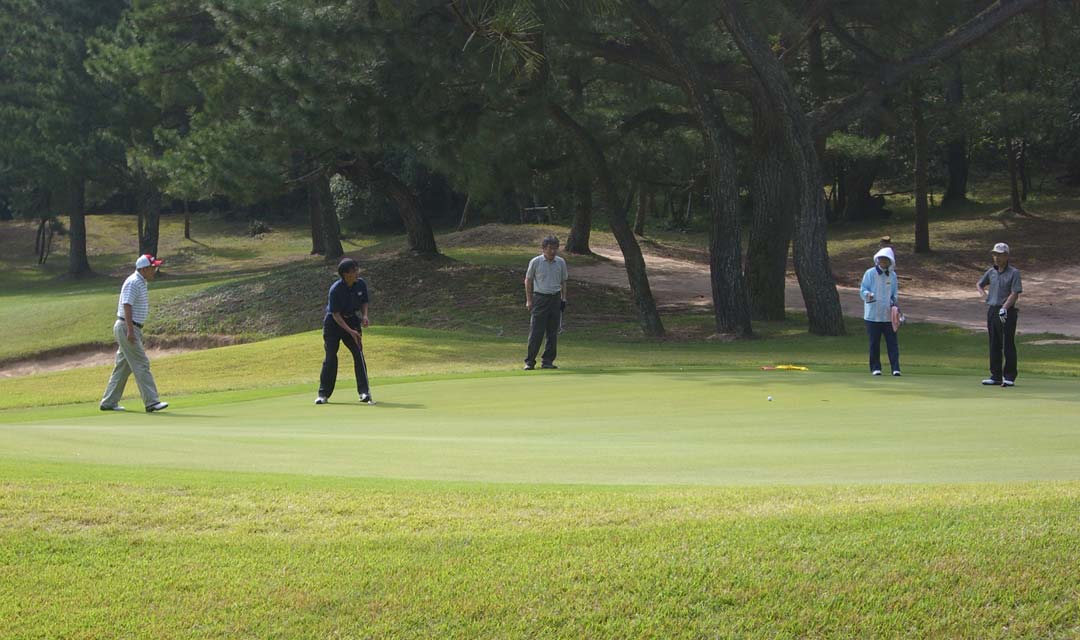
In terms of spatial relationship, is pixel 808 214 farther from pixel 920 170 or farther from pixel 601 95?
pixel 920 170

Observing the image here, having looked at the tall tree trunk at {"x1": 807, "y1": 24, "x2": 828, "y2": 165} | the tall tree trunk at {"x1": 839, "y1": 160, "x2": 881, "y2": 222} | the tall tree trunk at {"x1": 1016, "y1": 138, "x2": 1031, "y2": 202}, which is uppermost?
the tall tree trunk at {"x1": 807, "y1": 24, "x2": 828, "y2": 165}

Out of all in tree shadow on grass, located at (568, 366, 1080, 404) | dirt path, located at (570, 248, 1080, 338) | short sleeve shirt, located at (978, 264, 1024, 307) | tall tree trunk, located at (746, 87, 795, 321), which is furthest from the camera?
dirt path, located at (570, 248, 1080, 338)

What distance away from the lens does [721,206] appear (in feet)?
93.6

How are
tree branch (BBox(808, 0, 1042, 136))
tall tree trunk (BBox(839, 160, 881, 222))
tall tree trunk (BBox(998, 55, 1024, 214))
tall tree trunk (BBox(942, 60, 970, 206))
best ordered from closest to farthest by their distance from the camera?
tree branch (BBox(808, 0, 1042, 136)) → tall tree trunk (BBox(998, 55, 1024, 214)) → tall tree trunk (BBox(942, 60, 970, 206)) → tall tree trunk (BBox(839, 160, 881, 222))

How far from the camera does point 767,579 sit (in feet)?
17.9

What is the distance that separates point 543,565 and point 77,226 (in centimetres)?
5524

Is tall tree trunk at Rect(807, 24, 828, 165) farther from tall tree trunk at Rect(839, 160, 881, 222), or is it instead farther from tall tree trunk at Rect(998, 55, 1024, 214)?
tall tree trunk at Rect(839, 160, 881, 222)

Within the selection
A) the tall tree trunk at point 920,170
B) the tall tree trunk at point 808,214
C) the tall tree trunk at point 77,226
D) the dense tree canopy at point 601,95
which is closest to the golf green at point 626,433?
the dense tree canopy at point 601,95

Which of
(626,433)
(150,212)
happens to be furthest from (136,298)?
(150,212)

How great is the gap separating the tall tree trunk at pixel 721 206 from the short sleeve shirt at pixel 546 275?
966 cm

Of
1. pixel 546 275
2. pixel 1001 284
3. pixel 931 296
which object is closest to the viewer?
pixel 1001 284

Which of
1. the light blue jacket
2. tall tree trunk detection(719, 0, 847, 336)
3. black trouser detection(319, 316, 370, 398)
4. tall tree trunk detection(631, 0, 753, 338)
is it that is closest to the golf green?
black trouser detection(319, 316, 370, 398)

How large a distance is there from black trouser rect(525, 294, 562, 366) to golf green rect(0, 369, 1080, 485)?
230 centimetres

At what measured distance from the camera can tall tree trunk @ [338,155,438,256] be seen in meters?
37.7
